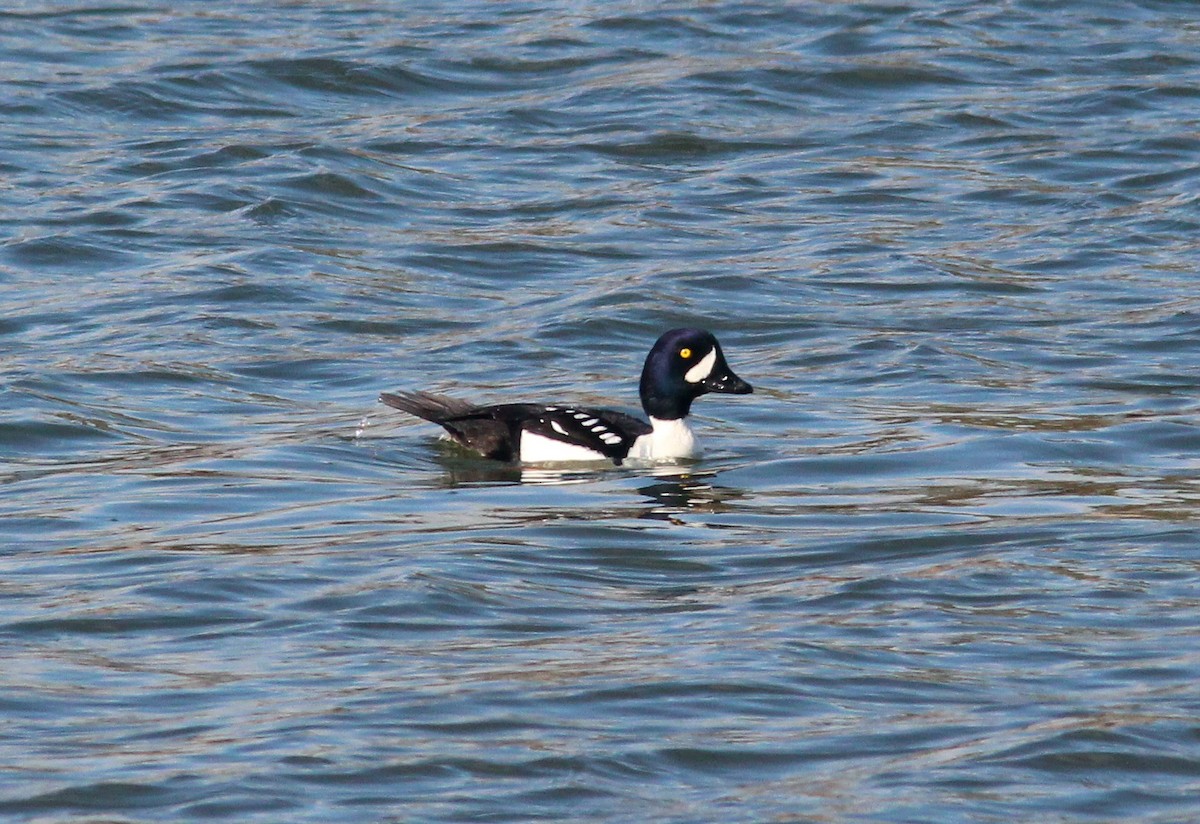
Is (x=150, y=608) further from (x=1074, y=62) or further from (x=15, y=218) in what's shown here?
(x=1074, y=62)

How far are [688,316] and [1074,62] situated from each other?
9.05 m

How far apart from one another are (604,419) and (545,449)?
1.46 ft

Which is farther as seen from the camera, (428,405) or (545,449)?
(428,405)

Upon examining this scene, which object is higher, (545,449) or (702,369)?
(702,369)

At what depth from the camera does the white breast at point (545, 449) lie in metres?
11.2

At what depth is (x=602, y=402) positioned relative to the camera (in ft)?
43.1

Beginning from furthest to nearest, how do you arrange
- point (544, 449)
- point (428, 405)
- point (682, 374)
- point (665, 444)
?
1. point (682, 374)
2. point (665, 444)
3. point (428, 405)
4. point (544, 449)

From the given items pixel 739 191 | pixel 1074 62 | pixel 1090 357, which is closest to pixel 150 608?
pixel 1090 357

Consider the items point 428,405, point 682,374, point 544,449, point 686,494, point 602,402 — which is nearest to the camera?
point 686,494

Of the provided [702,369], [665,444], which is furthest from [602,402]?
[665,444]

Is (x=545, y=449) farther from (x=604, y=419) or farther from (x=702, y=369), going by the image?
(x=702, y=369)

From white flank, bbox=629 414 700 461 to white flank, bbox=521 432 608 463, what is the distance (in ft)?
1.50

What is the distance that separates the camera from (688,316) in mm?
14820

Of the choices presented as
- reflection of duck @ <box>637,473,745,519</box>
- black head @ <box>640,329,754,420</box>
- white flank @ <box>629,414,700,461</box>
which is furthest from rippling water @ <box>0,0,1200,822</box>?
black head @ <box>640,329,754,420</box>
